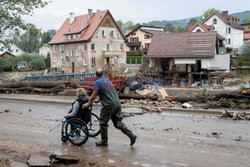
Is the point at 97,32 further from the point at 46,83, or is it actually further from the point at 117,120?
the point at 117,120

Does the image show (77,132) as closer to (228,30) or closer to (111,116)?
(111,116)

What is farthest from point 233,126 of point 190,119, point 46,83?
point 46,83

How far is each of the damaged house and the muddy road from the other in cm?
1819

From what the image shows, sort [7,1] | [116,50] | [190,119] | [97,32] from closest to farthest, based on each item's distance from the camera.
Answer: [190,119], [7,1], [97,32], [116,50]

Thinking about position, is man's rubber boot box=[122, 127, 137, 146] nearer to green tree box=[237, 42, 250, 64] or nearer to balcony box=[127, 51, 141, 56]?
green tree box=[237, 42, 250, 64]

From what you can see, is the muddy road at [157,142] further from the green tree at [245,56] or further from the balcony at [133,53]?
the balcony at [133,53]

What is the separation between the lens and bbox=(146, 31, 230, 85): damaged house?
27484mm

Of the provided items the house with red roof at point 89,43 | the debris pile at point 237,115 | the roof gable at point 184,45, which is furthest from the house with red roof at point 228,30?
the debris pile at point 237,115

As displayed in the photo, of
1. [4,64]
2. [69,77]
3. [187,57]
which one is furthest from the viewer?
[4,64]

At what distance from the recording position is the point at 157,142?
6.84 m

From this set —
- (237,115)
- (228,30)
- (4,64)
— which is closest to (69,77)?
(237,115)

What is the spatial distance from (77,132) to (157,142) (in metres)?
2.11

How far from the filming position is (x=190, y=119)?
33.4ft

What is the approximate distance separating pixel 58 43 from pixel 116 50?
1212 centimetres
